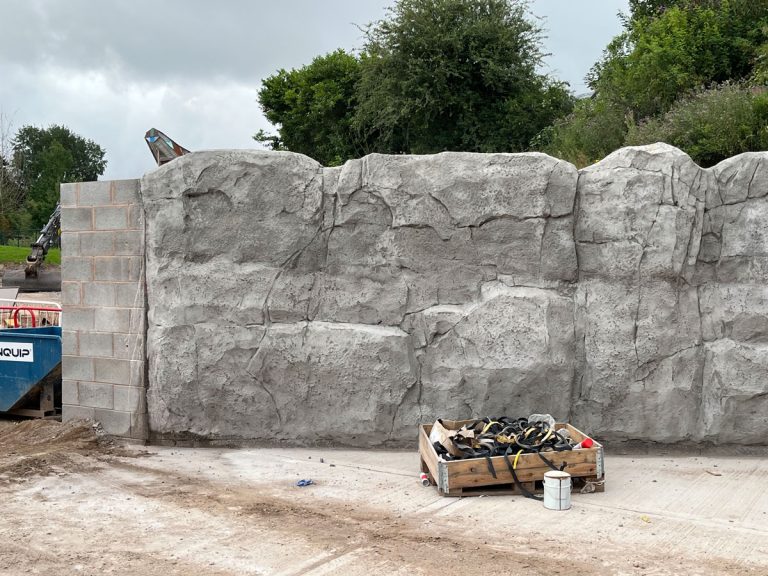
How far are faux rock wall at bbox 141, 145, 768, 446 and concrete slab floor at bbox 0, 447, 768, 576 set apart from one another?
1.87ft

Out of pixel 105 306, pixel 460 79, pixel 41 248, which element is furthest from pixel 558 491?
pixel 460 79

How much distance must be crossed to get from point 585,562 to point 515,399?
2554 mm

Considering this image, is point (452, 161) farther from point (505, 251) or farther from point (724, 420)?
point (724, 420)

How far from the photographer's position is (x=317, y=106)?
29703 millimetres

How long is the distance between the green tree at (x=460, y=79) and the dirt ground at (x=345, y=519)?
1757 cm

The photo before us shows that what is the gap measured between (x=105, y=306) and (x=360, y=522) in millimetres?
3704

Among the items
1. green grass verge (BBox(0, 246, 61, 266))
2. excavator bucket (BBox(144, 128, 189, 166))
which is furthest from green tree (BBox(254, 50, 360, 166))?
excavator bucket (BBox(144, 128, 189, 166))

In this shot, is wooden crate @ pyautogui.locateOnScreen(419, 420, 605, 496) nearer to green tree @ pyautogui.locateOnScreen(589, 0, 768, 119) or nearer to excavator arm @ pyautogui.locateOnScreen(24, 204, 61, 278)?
green tree @ pyautogui.locateOnScreen(589, 0, 768, 119)

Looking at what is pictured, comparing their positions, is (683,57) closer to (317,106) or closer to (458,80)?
(458,80)

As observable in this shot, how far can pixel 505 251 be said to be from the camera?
702 centimetres

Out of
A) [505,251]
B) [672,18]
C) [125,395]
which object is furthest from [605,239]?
[672,18]

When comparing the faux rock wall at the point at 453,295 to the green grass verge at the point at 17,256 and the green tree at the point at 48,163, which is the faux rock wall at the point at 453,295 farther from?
the green tree at the point at 48,163

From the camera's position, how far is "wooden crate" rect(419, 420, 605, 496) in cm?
573

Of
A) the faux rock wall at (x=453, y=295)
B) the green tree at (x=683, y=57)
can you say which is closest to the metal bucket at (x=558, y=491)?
the faux rock wall at (x=453, y=295)
